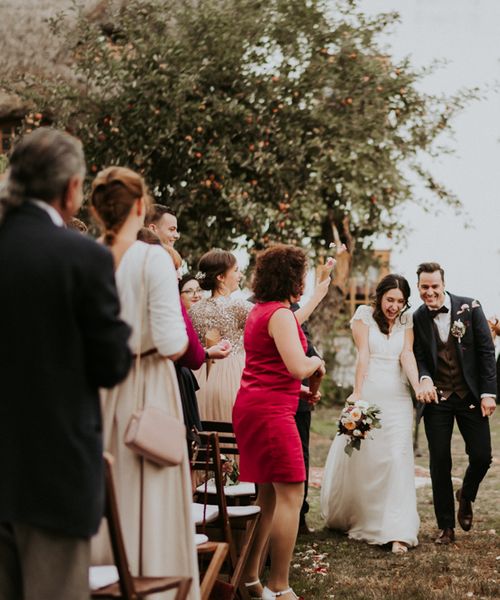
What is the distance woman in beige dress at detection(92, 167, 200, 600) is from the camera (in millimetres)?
3707

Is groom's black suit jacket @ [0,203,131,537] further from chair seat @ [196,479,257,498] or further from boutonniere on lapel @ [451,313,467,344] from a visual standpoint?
boutonniere on lapel @ [451,313,467,344]

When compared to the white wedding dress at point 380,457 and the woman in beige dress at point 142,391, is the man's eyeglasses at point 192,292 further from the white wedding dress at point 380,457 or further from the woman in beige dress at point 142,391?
the woman in beige dress at point 142,391

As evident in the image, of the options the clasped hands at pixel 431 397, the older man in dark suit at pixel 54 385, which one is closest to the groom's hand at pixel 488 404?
the clasped hands at pixel 431 397

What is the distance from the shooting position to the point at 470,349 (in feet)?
24.1

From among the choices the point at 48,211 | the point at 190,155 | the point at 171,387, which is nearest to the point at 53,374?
the point at 48,211

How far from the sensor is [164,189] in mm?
13766

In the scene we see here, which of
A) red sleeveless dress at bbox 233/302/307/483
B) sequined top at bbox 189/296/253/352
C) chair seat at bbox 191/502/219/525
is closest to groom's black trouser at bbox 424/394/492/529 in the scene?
sequined top at bbox 189/296/253/352

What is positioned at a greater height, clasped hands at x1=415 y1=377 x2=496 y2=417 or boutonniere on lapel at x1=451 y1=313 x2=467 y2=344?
boutonniere on lapel at x1=451 y1=313 x2=467 y2=344

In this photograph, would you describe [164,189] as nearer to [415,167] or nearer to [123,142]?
[123,142]

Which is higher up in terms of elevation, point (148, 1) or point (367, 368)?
point (148, 1)

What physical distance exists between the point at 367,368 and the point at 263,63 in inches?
285

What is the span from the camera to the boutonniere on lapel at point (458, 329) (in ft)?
24.0

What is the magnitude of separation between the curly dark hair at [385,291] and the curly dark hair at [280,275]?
2167mm

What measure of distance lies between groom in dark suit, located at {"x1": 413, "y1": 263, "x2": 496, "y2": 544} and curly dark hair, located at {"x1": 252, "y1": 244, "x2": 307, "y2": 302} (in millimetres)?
2236
